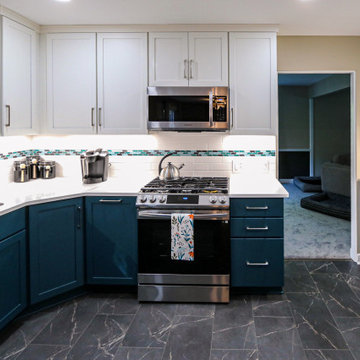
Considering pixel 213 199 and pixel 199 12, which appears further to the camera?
pixel 199 12

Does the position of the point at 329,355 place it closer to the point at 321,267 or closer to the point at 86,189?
the point at 321,267

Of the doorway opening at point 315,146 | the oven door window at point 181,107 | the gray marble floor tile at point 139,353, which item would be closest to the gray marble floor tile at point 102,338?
the gray marble floor tile at point 139,353

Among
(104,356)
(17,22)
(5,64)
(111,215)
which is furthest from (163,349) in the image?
(17,22)

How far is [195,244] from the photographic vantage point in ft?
9.10

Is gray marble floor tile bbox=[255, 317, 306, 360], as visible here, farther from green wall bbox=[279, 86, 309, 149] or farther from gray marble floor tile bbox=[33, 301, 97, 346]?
green wall bbox=[279, 86, 309, 149]

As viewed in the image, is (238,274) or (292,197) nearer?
(238,274)

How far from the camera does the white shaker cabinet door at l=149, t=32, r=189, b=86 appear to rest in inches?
126

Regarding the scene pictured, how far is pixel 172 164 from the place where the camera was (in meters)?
3.50

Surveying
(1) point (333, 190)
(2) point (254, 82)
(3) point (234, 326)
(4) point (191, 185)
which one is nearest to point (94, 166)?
(4) point (191, 185)

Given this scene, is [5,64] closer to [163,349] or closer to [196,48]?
[196,48]

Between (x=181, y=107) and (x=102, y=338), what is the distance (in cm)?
189

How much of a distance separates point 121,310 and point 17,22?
2.42 meters

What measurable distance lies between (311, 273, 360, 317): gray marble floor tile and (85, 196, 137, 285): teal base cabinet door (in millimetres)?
1537

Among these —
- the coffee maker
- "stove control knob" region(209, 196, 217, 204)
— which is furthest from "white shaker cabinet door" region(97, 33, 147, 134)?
"stove control knob" region(209, 196, 217, 204)
